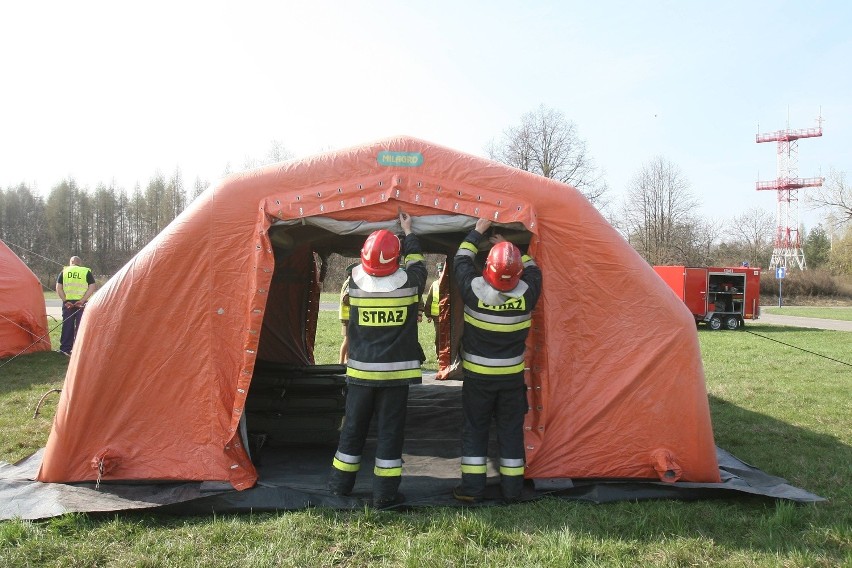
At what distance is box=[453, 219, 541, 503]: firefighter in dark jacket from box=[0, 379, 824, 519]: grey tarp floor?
259 mm

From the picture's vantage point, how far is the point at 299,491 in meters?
4.56

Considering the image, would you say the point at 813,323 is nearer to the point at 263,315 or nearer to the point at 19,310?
the point at 263,315

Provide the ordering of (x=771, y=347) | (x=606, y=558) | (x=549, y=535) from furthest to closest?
(x=771, y=347)
(x=549, y=535)
(x=606, y=558)

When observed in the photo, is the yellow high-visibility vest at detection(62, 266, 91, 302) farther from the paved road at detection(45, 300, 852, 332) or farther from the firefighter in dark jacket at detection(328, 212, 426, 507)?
the paved road at detection(45, 300, 852, 332)

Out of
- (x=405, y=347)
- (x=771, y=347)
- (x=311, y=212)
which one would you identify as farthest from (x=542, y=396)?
(x=771, y=347)

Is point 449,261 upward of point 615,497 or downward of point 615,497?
upward

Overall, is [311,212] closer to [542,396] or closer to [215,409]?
[215,409]

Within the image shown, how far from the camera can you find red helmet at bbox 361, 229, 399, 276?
4.53 metres

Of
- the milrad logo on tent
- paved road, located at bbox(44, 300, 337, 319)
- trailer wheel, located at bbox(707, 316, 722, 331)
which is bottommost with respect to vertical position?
trailer wheel, located at bbox(707, 316, 722, 331)

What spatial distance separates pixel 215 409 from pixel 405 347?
1.63m

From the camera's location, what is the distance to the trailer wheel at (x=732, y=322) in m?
20.8

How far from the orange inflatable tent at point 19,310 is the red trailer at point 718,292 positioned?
18.3 meters

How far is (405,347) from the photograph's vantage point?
4645 mm

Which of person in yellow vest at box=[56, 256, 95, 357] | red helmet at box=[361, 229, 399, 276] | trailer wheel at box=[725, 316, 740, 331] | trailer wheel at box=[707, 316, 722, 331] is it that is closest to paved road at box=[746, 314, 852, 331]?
trailer wheel at box=[725, 316, 740, 331]
